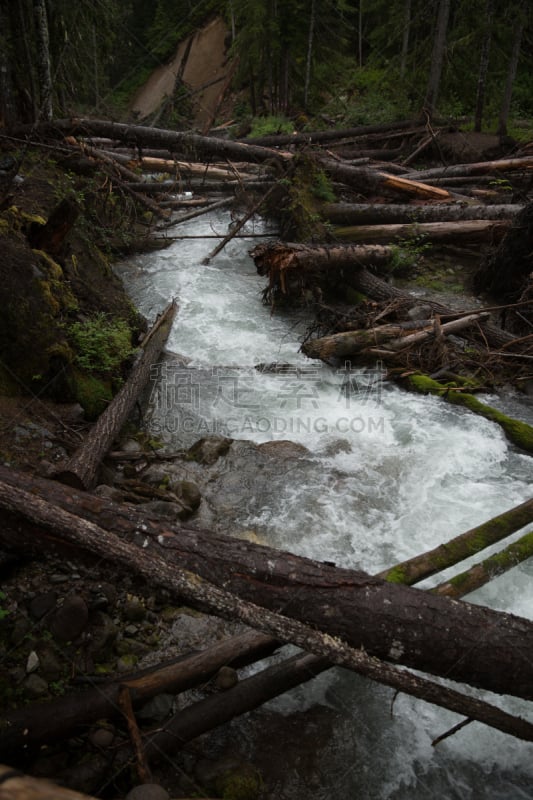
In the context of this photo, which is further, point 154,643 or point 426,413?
point 426,413

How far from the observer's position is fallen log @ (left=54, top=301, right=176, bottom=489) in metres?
4.64

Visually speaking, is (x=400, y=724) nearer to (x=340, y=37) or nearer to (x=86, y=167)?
(x=86, y=167)

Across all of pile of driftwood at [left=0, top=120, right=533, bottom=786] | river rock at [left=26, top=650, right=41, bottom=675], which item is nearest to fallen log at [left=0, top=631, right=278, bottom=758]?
pile of driftwood at [left=0, top=120, right=533, bottom=786]

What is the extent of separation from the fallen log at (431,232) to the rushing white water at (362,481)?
3.01 meters

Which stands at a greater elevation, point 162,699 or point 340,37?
point 340,37

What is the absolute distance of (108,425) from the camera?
220 inches

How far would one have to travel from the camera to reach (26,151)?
9.20m

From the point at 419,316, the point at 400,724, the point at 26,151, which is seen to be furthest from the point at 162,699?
the point at 26,151

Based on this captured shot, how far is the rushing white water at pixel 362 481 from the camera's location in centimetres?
314

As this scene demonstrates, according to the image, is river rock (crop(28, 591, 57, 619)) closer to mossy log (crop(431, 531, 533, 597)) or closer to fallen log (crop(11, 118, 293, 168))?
mossy log (crop(431, 531, 533, 597))

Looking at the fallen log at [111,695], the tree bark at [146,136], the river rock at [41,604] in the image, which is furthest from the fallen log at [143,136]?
the fallen log at [111,695]

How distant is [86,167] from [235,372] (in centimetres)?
571

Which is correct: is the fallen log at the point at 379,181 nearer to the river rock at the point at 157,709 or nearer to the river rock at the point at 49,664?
the river rock at the point at 49,664

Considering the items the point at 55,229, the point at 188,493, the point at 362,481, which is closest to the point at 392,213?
the point at 55,229
